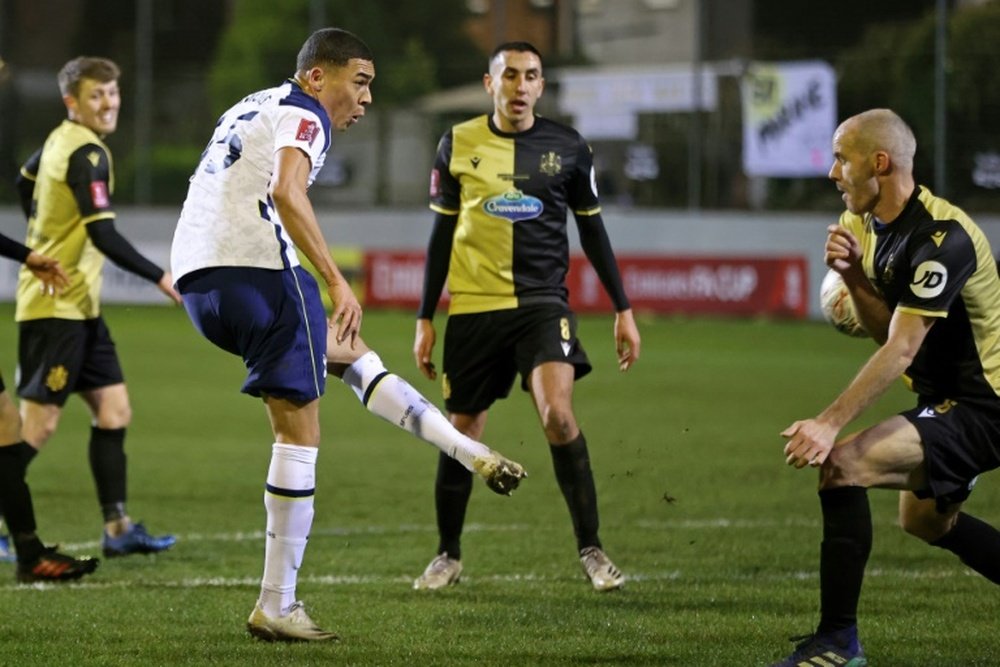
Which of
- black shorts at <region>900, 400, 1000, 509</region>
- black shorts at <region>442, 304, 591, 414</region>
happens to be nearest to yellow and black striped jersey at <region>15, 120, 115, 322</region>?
black shorts at <region>442, 304, 591, 414</region>

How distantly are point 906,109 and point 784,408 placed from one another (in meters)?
12.2

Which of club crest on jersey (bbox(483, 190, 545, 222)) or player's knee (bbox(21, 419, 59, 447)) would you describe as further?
player's knee (bbox(21, 419, 59, 447))

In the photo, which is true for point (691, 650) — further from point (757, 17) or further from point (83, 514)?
point (757, 17)

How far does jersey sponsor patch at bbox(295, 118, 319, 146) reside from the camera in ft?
18.1

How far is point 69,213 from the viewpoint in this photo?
26.1 ft

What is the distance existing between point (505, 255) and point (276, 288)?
1.77 metres

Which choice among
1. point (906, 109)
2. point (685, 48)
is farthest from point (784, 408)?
point (685, 48)

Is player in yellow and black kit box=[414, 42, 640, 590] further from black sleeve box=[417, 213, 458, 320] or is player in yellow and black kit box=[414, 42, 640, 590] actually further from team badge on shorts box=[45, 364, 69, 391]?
team badge on shorts box=[45, 364, 69, 391]

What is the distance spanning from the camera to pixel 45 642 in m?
5.66

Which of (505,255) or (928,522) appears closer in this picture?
(928,522)

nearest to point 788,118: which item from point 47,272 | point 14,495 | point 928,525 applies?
point 47,272

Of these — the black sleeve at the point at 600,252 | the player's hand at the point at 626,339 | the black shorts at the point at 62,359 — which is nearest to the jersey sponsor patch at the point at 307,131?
the black sleeve at the point at 600,252

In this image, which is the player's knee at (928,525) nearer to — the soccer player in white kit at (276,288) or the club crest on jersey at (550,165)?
the soccer player in white kit at (276,288)

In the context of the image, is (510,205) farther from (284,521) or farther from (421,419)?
(284,521)
